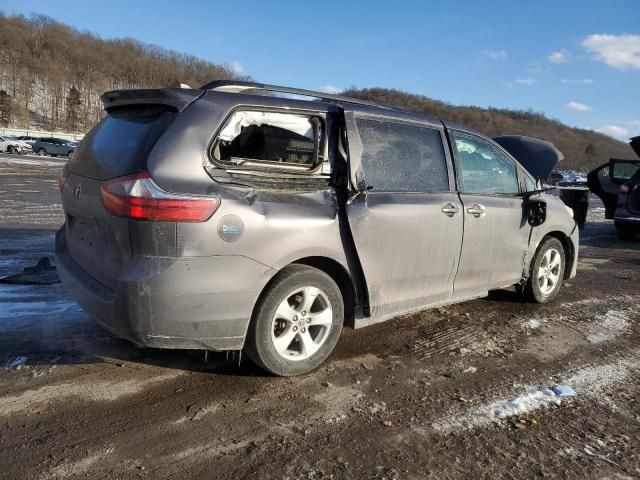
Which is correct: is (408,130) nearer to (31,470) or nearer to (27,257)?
(31,470)

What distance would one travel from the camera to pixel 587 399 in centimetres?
340

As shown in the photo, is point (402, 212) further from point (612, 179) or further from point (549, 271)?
point (612, 179)

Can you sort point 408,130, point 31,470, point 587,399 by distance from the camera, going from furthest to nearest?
point 408,130
point 587,399
point 31,470

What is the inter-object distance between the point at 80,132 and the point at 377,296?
312 ft

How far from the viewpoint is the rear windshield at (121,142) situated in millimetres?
3079

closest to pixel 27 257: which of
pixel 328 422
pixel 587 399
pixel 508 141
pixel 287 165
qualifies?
pixel 287 165

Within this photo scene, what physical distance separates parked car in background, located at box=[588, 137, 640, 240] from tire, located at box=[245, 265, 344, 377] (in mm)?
9500

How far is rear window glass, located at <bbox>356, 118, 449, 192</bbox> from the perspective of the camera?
12.6 ft

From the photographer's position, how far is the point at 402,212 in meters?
3.89

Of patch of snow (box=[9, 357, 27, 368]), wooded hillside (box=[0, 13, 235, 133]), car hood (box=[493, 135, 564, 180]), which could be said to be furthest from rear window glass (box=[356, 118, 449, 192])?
wooded hillside (box=[0, 13, 235, 133])

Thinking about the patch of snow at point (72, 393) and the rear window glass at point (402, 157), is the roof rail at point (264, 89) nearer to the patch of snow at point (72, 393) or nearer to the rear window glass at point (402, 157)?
the rear window glass at point (402, 157)

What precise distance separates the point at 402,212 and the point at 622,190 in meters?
9.08

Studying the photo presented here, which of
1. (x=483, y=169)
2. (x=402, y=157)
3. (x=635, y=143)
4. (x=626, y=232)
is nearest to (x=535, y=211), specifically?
(x=483, y=169)

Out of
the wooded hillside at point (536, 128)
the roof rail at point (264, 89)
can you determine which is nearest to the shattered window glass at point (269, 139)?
the roof rail at point (264, 89)
